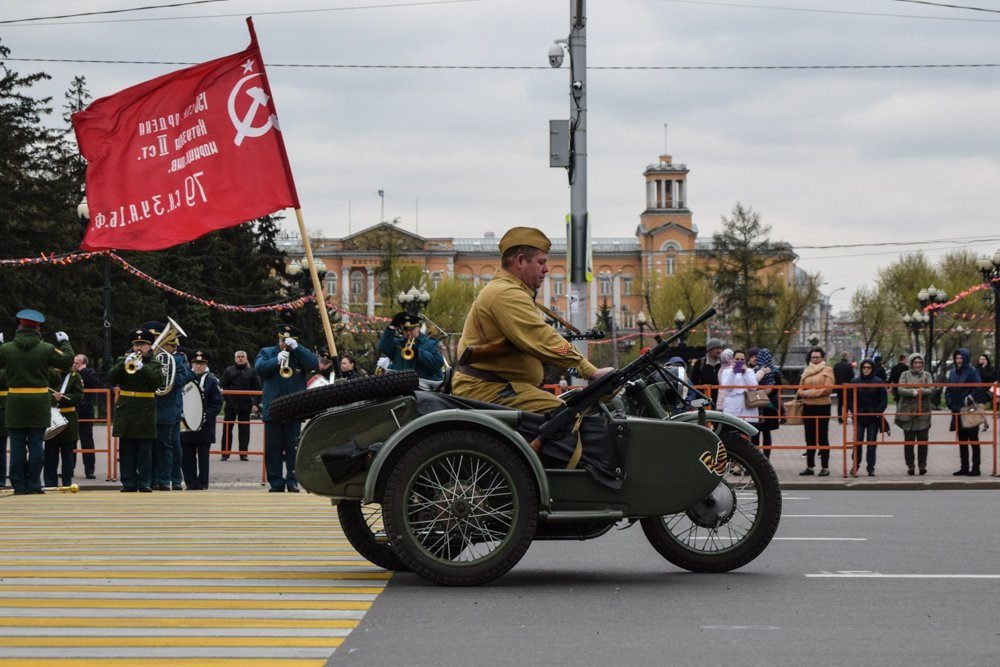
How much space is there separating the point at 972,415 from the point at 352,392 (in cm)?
1432

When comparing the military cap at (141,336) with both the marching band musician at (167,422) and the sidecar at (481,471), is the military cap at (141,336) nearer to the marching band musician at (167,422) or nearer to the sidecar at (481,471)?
the marching band musician at (167,422)

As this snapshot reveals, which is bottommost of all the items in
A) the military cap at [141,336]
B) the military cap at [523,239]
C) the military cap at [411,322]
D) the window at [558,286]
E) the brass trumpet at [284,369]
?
the brass trumpet at [284,369]

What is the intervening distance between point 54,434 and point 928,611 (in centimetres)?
1261

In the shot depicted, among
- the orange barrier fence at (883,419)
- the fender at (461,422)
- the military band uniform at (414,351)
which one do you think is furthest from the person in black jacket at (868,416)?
the fender at (461,422)

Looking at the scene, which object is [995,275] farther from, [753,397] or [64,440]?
[64,440]

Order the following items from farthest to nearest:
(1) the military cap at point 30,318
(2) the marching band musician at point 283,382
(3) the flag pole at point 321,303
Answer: (2) the marching band musician at point 283,382 < (1) the military cap at point 30,318 < (3) the flag pole at point 321,303

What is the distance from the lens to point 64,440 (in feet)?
60.5

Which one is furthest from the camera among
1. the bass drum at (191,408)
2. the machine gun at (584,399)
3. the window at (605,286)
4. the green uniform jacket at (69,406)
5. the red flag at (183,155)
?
the window at (605,286)

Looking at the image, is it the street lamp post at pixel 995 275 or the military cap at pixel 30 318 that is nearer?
the military cap at pixel 30 318

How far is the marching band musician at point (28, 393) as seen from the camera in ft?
51.2

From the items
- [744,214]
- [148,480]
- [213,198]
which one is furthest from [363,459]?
[744,214]

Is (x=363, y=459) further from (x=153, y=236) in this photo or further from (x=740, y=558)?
(x=153, y=236)

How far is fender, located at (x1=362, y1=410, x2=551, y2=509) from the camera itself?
7.75m

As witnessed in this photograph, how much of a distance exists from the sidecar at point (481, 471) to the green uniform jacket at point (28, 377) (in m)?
8.23
